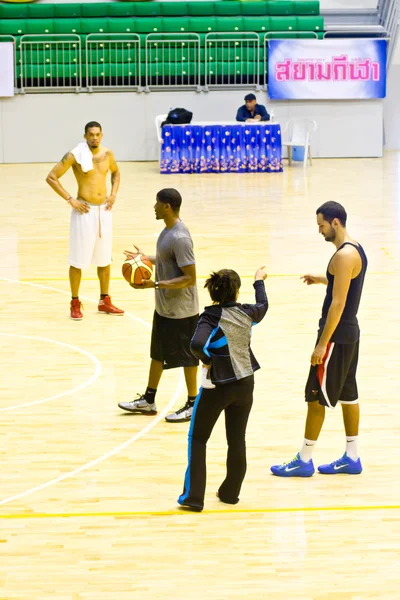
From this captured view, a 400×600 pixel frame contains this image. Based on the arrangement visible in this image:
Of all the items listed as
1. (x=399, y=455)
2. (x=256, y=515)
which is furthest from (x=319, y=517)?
(x=399, y=455)

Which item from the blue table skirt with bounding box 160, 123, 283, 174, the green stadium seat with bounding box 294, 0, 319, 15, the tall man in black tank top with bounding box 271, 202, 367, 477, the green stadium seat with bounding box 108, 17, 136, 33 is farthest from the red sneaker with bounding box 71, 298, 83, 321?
the green stadium seat with bounding box 294, 0, 319, 15

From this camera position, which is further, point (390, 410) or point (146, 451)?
point (390, 410)

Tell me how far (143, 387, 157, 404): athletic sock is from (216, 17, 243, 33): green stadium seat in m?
19.1

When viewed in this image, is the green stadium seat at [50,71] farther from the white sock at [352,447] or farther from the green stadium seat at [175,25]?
the white sock at [352,447]

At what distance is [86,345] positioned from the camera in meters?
8.87

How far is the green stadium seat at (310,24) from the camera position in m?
24.7

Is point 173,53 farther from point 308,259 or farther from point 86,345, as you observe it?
point 86,345

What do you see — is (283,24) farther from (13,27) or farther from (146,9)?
(13,27)

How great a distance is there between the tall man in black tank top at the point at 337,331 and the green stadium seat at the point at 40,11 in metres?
21.1

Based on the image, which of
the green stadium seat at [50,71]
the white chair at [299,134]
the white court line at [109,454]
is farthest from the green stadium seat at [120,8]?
the white court line at [109,454]

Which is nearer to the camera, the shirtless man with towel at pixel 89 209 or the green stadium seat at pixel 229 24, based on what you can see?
the shirtless man with towel at pixel 89 209

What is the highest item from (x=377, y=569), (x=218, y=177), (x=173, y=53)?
(x=173, y=53)

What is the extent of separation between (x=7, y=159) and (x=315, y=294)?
15518mm

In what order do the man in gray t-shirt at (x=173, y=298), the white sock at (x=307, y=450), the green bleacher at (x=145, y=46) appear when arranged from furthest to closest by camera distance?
the green bleacher at (x=145, y=46)
the man in gray t-shirt at (x=173, y=298)
the white sock at (x=307, y=450)
